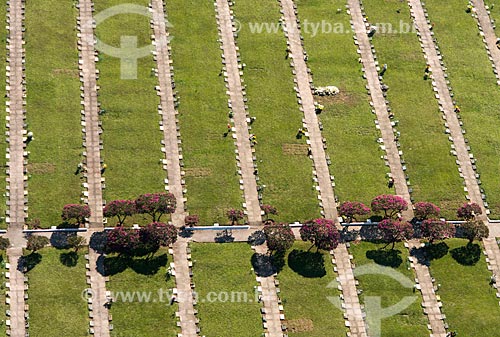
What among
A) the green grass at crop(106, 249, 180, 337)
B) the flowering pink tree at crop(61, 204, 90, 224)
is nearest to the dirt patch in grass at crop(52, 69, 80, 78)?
the flowering pink tree at crop(61, 204, 90, 224)

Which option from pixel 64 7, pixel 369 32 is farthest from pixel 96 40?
pixel 369 32

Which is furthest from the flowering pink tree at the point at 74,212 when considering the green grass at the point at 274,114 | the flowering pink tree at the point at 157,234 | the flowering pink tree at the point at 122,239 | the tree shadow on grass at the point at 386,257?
the tree shadow on grass at the point at 386,257

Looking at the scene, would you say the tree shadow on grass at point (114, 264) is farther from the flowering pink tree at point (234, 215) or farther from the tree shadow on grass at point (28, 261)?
the flowering pink tree at point (234, 215)

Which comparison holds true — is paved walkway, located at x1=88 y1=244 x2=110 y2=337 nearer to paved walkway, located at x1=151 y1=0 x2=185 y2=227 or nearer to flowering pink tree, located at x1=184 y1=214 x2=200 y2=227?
paved walkway, located at x1=151 y1=0 x2=185 y2=227

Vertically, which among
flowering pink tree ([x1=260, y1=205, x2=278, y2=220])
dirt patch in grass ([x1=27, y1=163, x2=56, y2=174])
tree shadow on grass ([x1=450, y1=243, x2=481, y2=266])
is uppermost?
dirt patch in grass ([x1=27, y1=163, x2=56, y2=174])

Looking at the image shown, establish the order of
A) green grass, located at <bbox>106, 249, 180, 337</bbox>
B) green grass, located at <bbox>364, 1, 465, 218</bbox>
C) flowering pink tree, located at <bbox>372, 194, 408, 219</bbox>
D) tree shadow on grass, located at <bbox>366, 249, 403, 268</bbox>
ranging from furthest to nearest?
green grass, located at <bbox>364, 1, 465, 218</bbox>
flowering pink tree, located at <bbox>372, 194, 408, 219</bbox>
tree shadow on grass, located at <bbox>366, 249, 403, 268</bbox>
green grass, located at <bbox>106, 249, 180, 337</bbox>

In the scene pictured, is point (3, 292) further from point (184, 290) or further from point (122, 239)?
point (184, 290)
